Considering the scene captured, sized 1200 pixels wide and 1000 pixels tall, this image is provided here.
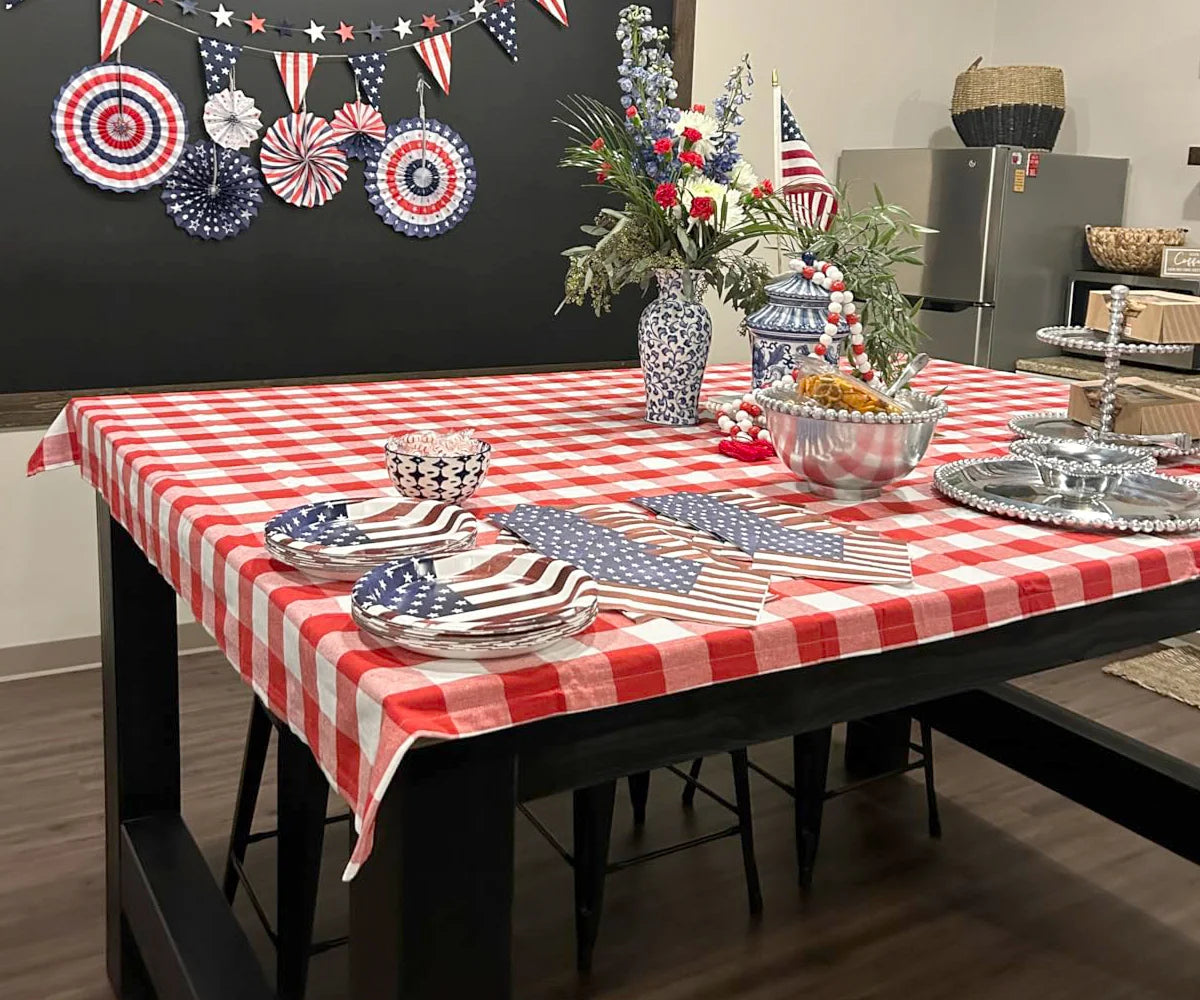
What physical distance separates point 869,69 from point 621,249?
2.96 m

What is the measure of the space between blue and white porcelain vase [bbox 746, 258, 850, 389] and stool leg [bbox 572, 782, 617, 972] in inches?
28.5

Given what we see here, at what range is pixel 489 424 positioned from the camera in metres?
2.06

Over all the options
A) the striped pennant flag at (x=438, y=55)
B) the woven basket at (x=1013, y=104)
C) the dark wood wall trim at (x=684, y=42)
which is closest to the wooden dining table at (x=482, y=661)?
the striped pennant flag at (x=438, y=55)

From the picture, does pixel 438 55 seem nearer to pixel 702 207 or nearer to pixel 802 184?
pixel 802 184

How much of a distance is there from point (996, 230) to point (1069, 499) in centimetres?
290

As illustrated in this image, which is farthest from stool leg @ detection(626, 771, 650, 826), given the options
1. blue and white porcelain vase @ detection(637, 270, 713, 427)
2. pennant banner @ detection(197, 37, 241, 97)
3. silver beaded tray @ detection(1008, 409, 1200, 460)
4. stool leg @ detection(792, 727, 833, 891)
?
pennant banner @ detection(197, 37, 241, 97)

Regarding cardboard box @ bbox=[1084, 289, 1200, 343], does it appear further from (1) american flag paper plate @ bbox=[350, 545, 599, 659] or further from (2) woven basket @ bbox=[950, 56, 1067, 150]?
(2) woven basket @ bbox=[950, 56, 1067, 150]

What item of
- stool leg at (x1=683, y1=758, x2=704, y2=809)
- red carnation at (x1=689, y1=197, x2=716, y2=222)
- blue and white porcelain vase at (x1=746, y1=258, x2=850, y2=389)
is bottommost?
stool leg at (x1=683, y1=758, x2=704, y2=809)

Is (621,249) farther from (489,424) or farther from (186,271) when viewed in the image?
(186,271)

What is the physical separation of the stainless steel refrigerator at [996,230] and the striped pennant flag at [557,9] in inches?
49.6

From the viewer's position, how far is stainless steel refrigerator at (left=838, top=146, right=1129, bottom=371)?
4.22 meters

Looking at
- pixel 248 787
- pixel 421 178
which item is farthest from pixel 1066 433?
pixel 421 178

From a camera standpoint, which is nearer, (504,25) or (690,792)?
(690,792)

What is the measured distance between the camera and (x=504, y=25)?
3.74 m
